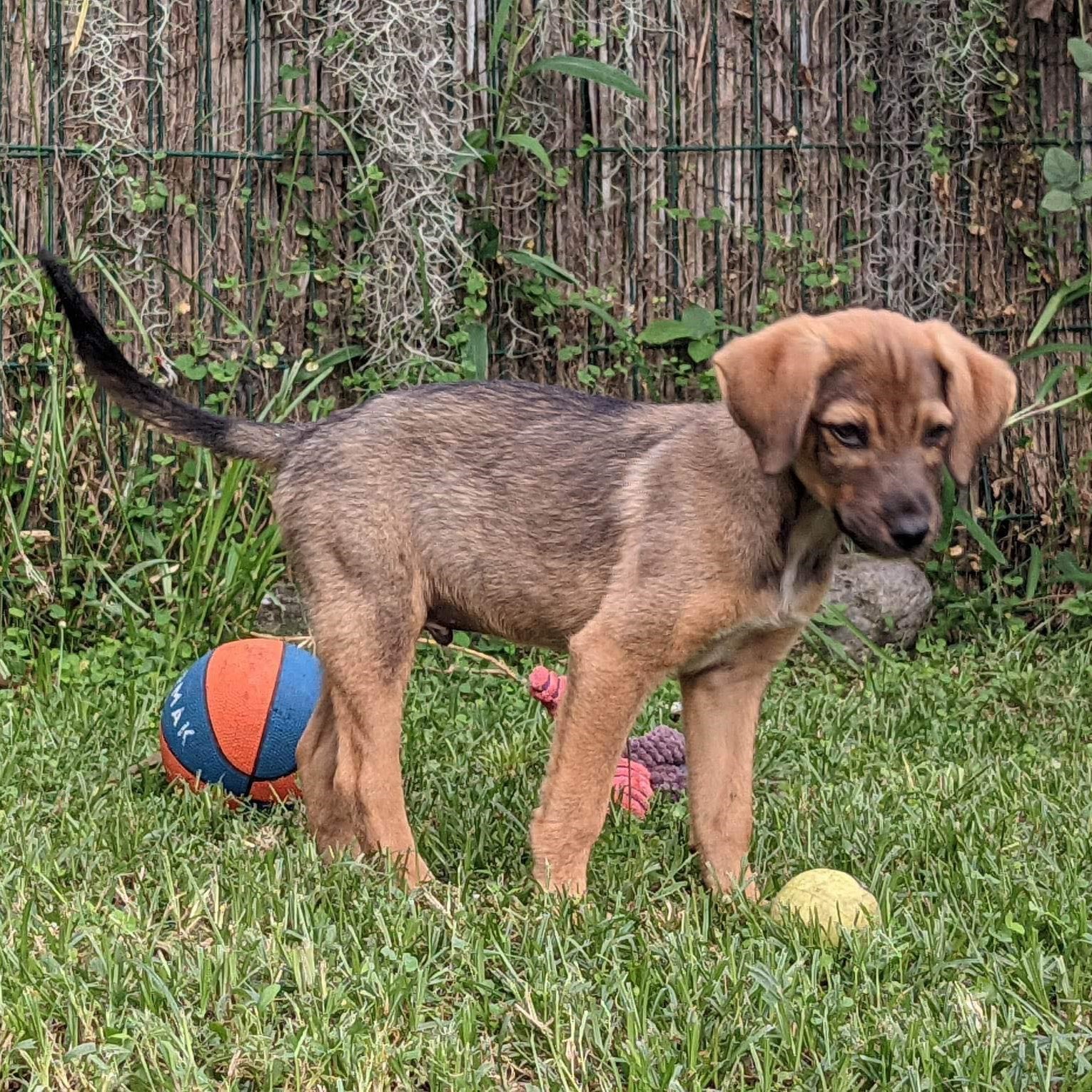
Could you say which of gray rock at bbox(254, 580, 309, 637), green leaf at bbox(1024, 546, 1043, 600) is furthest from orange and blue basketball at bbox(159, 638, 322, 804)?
green leaf at bbox(1024, 546, 1043, 600)

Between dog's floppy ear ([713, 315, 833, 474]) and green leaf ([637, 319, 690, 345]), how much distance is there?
3369mm

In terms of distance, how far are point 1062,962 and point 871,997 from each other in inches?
17.5

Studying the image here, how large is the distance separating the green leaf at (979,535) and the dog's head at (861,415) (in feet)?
10.9

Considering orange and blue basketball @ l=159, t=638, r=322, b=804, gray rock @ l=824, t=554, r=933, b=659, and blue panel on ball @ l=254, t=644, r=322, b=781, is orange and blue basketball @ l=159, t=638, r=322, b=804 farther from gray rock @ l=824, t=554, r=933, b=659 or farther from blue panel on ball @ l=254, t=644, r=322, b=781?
gray rock @ l=824, t=554, r=933, b=659

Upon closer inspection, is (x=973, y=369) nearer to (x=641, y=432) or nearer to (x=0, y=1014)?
(x=641, y=432)

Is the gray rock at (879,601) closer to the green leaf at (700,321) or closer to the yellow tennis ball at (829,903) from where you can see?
the green leaf at (700,321)

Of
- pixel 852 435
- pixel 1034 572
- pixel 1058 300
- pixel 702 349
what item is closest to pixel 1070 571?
pixel 1034 572

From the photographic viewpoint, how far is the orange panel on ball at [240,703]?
4570 millimetres

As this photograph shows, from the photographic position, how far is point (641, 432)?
430cm

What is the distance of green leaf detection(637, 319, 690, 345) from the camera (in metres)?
7.02

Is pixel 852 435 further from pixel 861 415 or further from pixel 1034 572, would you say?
pixel 1034 572

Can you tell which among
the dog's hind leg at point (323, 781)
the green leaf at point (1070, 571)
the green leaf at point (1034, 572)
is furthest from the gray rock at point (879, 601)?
the dog's hind leg at point (323, 781)

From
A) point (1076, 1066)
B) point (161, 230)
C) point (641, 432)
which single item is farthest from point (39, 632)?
point (1076, 1066)

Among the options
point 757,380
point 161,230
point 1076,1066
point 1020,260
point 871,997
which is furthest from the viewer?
point 1020,260
